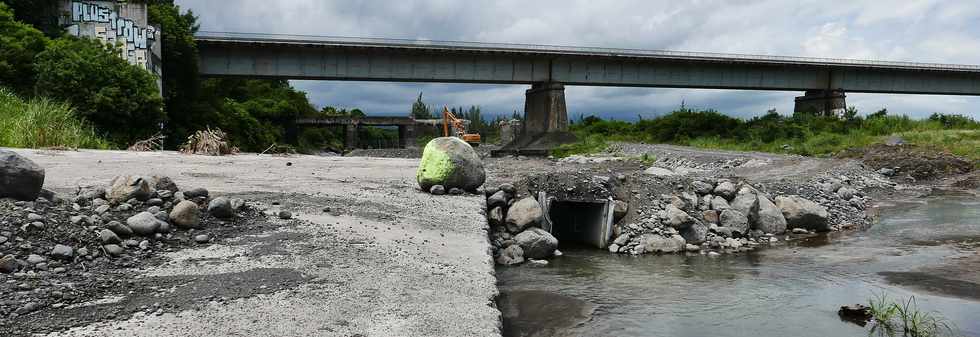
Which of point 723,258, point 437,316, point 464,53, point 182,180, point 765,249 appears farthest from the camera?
point 464,53

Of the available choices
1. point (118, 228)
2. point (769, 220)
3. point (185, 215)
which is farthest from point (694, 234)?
point (118, 228)

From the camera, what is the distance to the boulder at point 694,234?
11430 mm

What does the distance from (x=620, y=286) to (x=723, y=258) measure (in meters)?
2.95

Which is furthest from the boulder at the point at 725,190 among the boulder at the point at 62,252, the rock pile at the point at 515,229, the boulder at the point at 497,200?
the boulder at the point at 62,252

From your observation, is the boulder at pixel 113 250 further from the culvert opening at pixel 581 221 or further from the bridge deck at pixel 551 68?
the bridge deck at pixel 551 68

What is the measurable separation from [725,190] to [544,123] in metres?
26.5

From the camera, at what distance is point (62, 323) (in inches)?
160

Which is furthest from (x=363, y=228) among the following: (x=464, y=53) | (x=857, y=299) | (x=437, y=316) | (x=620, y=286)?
(x=464, y=53)

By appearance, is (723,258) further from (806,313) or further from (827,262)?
(806,313)

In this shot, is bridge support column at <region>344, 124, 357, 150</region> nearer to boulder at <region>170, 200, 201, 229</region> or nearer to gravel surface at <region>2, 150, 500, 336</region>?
gravel surface at <region>2, 150, 500, 336</region>

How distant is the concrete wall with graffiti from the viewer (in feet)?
86.1

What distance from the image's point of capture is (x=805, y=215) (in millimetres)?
12875

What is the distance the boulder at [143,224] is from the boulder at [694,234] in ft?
27.8

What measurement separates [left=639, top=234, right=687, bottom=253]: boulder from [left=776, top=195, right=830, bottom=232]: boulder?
3182mm
